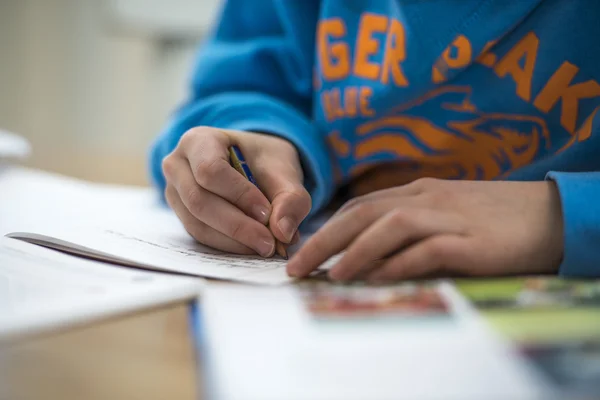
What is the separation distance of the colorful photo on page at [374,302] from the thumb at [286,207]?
0.09 meters

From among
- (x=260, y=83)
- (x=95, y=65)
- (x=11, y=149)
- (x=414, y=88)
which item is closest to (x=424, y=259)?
(x=414, y=88)

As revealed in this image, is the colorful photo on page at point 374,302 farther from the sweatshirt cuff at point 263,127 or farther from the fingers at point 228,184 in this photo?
the sweatshirt cuff at point 263,127

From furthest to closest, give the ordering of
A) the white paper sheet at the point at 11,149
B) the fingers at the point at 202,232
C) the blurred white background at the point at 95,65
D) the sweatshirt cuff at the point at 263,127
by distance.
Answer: the blurred white background at the point at 95,65, the white paper sheet at the point at 11,149, the sweatshirt cuff at the point at 263,127, the fingers at the point at 202,232

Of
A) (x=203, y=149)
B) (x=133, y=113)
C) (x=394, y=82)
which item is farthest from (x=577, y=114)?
(x=133, y=113)

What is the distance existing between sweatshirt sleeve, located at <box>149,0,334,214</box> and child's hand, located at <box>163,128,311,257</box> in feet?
0.37

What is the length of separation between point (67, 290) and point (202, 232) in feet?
0.48

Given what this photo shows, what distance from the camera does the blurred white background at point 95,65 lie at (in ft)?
6.02

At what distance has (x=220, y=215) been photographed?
0.38m

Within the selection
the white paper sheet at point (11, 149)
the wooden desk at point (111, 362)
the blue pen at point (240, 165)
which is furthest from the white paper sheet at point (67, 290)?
the white paper sheet at point (11, 149)

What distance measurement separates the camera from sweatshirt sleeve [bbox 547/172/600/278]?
12.3 inches

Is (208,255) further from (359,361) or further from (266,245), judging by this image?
(359,361)

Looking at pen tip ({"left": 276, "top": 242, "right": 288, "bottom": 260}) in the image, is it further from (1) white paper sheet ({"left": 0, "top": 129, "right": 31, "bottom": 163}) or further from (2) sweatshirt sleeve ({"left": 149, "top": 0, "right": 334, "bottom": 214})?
(1) white paper sheet ({"left": 0, "top": 129, "right": 31, "bottom": 163})

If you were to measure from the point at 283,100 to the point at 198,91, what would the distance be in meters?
0.09

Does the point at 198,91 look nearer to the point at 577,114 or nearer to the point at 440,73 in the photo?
the point at 440,73
